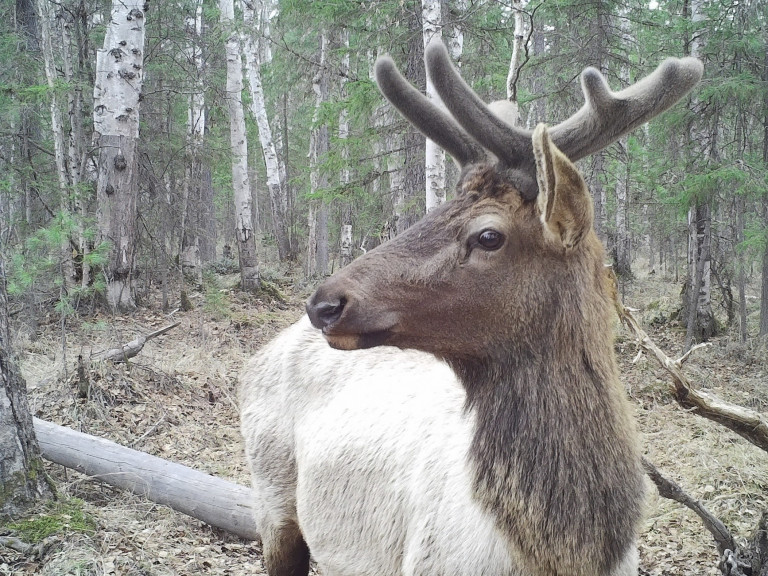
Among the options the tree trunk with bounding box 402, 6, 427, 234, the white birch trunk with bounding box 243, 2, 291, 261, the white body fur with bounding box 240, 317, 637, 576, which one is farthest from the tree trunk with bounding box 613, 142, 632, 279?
the white body fur with bounding box 240, 317, 637, 576

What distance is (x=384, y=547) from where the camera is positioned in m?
2.76

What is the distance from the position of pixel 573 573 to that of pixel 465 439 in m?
0.64

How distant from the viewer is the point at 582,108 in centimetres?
231

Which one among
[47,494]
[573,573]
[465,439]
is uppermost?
[465,439]

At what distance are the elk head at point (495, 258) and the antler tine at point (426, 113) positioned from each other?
0.55 ft

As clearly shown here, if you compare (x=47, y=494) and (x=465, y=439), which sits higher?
(x=465, y=439)

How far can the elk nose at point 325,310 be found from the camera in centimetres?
205

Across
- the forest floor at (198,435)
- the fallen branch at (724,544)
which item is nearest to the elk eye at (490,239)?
the forest floor at (198,435)

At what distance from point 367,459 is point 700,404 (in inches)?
69.8

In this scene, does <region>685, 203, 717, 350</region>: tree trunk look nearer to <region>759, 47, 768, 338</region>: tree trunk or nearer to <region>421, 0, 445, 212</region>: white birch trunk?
<region>759, 47, 768, 338</region>: tree trunk

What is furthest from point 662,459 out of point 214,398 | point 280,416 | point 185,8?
point 185,8

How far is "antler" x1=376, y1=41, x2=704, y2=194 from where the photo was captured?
2.21 m

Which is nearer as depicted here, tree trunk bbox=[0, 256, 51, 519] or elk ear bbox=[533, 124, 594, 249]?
elk ear bbox=[533, 124, 594, 249]

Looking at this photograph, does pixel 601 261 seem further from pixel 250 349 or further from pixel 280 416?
pixel 250 349
